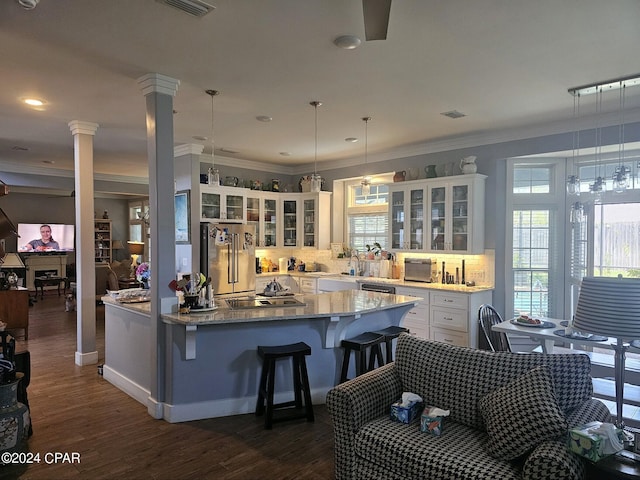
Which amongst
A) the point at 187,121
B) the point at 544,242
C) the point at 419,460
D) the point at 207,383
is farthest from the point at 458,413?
the point at 187,121

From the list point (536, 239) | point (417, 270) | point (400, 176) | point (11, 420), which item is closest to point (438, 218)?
point (417, 270)

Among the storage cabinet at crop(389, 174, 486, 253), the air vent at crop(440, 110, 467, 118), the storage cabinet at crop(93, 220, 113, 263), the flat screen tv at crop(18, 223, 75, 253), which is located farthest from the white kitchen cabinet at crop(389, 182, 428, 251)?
the flat screen tv at crop(18, 223, 75, 253)

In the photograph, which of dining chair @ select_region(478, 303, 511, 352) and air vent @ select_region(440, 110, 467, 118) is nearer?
dining chair @ select_region(478, 303, 511, 352)

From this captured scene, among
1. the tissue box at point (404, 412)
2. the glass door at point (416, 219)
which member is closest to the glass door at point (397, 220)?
the glass door at point (416, 219)

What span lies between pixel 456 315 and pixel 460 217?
4.12 ft

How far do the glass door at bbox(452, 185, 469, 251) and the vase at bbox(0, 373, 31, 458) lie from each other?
4.77 meters

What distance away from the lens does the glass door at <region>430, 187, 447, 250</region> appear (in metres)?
5.77

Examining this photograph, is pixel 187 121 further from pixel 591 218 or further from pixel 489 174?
pixel 591 218

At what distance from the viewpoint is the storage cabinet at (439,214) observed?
5480mm

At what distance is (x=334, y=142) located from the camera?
5980mm

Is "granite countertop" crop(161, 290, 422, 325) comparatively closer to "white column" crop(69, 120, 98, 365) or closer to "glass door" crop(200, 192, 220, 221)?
"white column" crop(69, 120, 98, 365)

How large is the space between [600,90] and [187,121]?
4.08m

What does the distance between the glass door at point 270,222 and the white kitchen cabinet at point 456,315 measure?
10.2ft

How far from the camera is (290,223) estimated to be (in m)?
7.68
